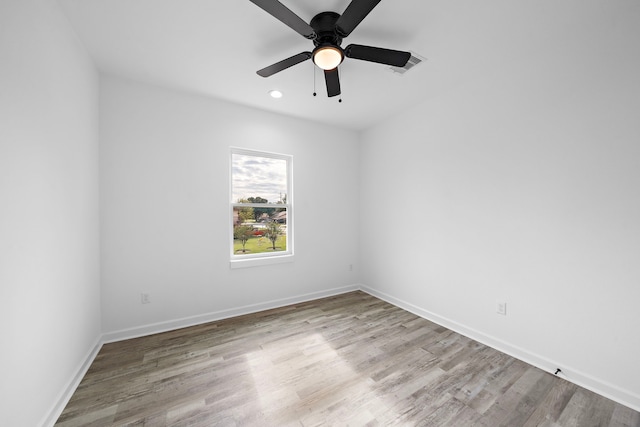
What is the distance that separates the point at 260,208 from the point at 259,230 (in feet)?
1.01

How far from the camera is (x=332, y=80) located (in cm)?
204

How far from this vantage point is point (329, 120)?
365 centimetres

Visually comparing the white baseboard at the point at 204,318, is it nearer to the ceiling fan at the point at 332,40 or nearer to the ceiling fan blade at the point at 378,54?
the ceiling fan at the point at 332,40

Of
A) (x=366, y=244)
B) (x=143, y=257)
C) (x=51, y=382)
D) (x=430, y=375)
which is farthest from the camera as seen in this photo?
(x=366, y=244)

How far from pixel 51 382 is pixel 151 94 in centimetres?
261

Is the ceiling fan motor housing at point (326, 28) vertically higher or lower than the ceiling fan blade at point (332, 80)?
higher

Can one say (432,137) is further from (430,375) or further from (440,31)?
(430,375)

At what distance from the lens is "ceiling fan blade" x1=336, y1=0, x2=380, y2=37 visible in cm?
137

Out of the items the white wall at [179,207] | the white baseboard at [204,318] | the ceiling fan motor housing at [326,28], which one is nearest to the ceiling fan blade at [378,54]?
the ceiling fan motor housing at [326,28]

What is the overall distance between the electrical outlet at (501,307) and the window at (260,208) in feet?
8.04

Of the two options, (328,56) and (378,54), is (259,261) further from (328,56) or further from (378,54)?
(378,54)

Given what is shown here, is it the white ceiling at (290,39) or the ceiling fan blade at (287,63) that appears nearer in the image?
the white ceiling at (290,39)

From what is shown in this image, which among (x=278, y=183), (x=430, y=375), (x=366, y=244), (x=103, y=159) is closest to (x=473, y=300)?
(x=430, y=375)

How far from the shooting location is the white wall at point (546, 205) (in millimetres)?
1705
